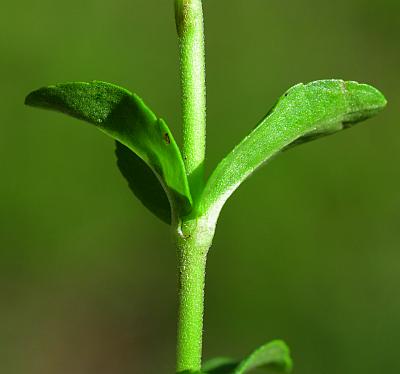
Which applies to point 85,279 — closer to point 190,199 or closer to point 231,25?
point 231,25

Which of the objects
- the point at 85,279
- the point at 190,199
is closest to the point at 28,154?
the point at 85,279

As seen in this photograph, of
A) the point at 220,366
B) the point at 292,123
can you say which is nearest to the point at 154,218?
the point at 220,366

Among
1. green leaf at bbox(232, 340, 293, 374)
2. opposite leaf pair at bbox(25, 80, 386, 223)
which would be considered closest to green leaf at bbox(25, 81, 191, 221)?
opposite leaf pair at bbox(25, 80, 386, 223)

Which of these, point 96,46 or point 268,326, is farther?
point 96,46

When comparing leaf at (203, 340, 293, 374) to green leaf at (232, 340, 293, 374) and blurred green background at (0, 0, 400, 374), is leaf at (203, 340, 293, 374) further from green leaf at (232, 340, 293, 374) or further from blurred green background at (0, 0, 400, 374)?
blurred green background at (0, 0, 400, 374)

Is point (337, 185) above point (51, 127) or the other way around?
the other way around
